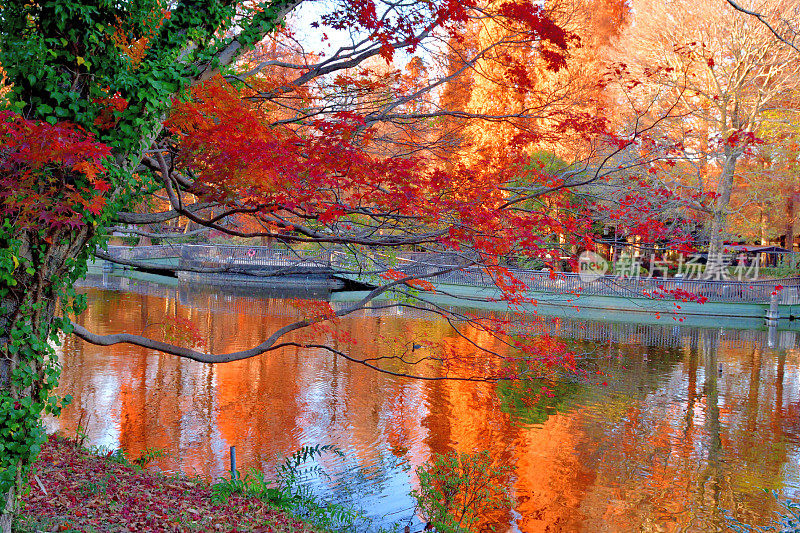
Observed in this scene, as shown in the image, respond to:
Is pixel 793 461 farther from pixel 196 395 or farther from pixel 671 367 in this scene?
pixel 196 395

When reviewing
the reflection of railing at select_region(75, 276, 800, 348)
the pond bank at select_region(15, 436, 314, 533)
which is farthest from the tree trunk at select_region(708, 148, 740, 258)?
the pond bank at select_region(15, 436, 314, 533)

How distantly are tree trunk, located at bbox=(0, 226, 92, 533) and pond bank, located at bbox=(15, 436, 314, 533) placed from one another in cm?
62

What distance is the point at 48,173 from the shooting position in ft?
12.2

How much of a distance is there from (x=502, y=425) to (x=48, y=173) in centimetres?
940

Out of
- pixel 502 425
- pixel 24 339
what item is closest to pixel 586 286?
pixel 502 425

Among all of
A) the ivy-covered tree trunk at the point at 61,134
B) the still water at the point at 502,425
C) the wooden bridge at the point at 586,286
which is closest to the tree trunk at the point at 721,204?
the wooden bridge at the point at 586,286

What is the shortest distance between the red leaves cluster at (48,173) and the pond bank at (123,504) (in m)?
2.38

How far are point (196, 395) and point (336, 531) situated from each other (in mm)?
6725

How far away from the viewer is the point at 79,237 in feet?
13.4

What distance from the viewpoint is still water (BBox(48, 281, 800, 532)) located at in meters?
8.00

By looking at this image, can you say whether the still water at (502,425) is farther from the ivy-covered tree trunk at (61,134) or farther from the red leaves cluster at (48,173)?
the red leaves cluster at (48,173)

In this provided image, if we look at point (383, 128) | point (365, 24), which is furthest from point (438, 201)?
point (383, 128)

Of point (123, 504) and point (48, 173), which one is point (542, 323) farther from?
point (48, 173)

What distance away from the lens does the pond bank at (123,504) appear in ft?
15.9
